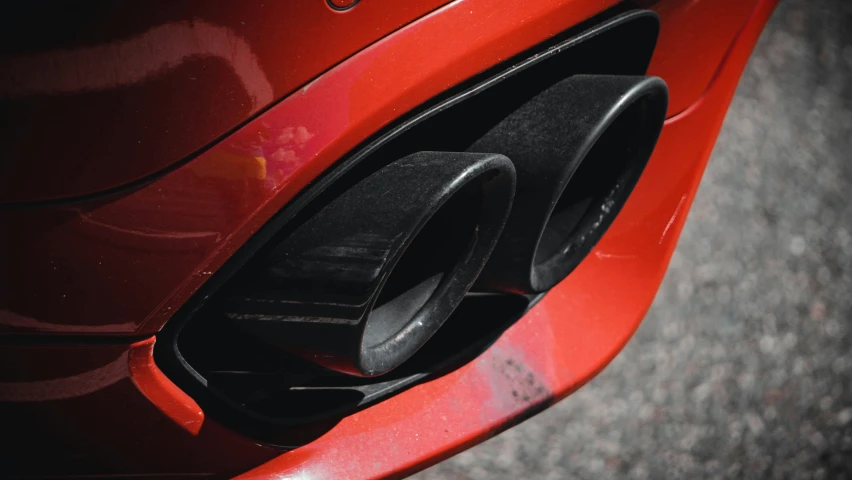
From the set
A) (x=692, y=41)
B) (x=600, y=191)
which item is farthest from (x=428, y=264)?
(x=692, y=41)

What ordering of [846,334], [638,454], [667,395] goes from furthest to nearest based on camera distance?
[846,334] < [667,395] < [638,454]

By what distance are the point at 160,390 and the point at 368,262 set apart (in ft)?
0.88

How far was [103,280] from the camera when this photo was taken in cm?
74

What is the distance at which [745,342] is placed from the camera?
7.55 ft

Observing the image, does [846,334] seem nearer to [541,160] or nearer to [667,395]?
[667,395]

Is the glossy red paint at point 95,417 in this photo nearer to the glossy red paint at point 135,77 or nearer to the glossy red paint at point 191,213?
the glossy red paint at point 191,213

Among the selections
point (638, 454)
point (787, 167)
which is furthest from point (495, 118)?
point (787, 167)

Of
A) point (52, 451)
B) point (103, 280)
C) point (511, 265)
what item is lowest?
point (511, 265)

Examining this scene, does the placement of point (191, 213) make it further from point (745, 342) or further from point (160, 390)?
point (745, 342)

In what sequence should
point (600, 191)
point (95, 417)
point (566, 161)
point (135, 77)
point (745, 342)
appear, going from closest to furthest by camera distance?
point (135, 77) → point (95, 417) → point (566, 161) → point (600, 191) → point (745, 342)

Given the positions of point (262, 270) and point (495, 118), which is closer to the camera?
point (262, 270)

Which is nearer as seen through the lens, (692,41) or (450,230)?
(450,230)

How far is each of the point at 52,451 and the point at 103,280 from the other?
0.23 metres

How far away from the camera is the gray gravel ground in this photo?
77.9 inches
